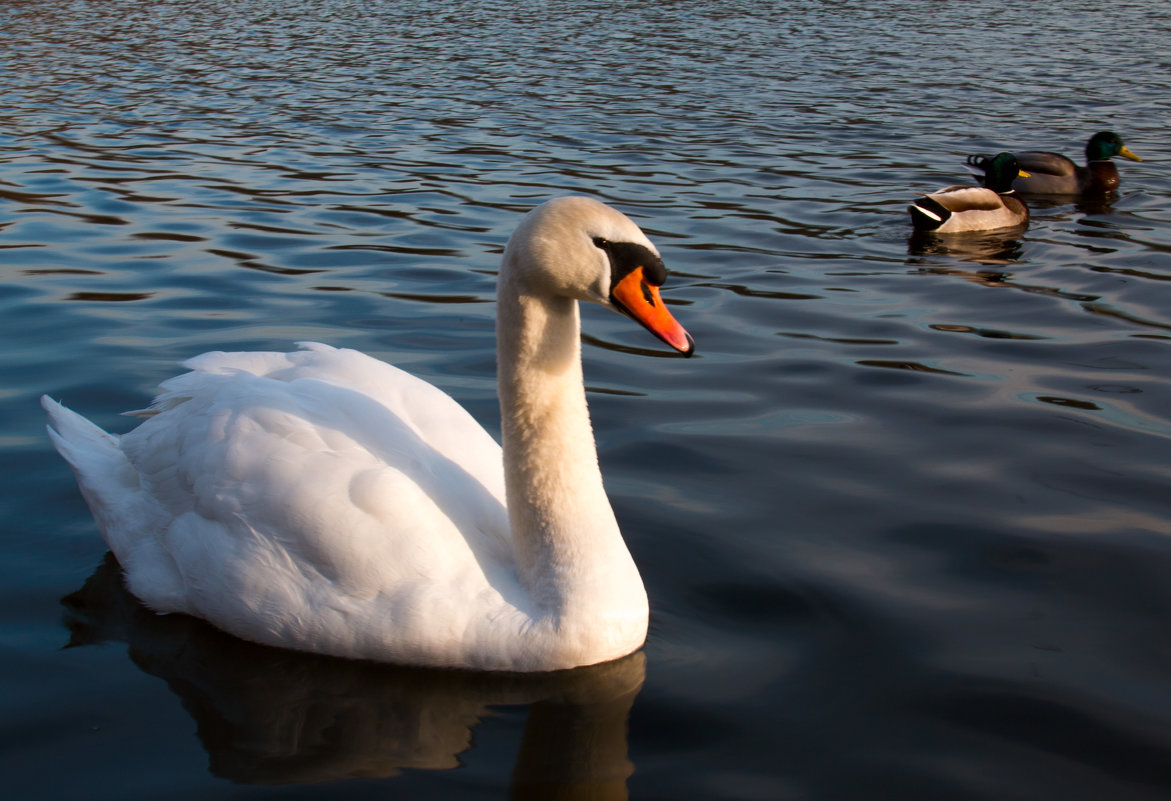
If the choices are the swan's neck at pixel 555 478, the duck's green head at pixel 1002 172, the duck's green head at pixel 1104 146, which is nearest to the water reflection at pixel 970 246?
the duck's green head at pixel 1002 172

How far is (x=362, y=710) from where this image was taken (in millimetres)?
3822

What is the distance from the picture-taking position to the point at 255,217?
35.0 feet

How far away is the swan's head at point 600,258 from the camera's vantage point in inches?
150

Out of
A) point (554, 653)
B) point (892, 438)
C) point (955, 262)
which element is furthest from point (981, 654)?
point (955, 262)

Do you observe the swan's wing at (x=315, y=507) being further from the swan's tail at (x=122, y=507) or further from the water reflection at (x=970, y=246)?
the water reflection at (x=970, y=246)

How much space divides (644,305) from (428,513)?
0.97m

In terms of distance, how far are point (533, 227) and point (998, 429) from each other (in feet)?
10.3

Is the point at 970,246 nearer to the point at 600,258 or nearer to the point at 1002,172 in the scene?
the point at 1002,172

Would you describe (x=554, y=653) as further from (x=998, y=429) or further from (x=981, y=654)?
(x=998, y=429)

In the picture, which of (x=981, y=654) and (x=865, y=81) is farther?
(x=865, y=81)

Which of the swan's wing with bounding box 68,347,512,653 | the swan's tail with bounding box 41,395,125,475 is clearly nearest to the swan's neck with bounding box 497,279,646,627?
the swan's wing with bounding box 68,347,512,653

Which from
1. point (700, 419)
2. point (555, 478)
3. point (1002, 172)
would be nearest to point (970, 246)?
point (1002, 172)

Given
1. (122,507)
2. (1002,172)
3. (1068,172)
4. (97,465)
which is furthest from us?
(1068,172)

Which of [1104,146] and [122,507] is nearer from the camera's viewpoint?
[122,507]
